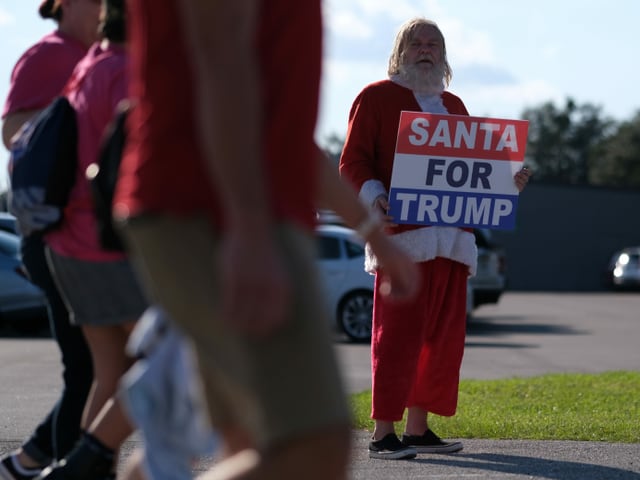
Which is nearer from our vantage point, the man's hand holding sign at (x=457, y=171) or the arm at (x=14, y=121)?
the arm at (x=14, y=121)

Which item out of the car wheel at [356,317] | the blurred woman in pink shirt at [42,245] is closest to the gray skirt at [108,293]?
the blurred woman in pink shirt at [42,245]

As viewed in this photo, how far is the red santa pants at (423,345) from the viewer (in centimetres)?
647

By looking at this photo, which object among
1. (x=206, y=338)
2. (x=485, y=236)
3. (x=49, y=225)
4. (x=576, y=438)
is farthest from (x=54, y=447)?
(x=485, y=236)

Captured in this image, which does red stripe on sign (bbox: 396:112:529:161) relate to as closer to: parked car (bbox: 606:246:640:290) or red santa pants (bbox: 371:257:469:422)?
red santa pants (bbox: 371:257:469:422)

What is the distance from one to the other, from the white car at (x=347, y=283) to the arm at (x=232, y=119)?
14.5 meters

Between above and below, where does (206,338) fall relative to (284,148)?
below

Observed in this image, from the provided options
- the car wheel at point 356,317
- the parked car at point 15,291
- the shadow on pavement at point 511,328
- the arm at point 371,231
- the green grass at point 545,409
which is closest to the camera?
the arm at point 371,231

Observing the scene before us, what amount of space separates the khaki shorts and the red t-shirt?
5cm

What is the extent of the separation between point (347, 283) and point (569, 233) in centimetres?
4156

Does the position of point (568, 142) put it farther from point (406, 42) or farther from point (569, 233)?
point (406, 42)

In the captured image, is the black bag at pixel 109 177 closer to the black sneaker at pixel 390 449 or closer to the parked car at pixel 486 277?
the black sneaker at pixel 390 449

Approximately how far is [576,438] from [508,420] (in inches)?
30.2

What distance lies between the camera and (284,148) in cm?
250

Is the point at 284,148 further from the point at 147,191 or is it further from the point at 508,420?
the point at 508,420
